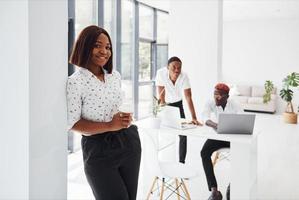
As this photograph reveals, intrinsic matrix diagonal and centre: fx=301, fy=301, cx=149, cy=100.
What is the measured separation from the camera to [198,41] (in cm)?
473

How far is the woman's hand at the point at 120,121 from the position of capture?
1496 mm

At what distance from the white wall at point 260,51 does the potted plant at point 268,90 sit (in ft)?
1.48

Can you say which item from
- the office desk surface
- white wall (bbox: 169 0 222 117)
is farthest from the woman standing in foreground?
white wall (bbox: 169 0 222 117)

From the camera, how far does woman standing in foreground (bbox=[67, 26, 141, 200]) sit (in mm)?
1456

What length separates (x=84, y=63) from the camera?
1.46 metres

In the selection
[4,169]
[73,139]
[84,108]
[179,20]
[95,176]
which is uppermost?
[179,20]

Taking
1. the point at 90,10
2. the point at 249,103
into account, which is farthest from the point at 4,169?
the point at 249,103

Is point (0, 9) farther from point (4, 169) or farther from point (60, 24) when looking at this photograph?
point (4, 169)

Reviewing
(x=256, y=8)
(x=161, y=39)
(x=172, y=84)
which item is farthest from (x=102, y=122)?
(x=256, y=8)

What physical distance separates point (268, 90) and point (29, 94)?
8.85 m

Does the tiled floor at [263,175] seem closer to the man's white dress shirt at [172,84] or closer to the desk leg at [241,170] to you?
the desk leg at [241,170]

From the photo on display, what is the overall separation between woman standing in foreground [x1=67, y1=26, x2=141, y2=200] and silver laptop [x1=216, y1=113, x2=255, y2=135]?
1.33 metres

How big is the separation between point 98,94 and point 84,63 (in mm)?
166

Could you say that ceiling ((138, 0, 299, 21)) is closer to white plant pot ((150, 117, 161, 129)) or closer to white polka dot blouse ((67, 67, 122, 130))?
white plant pot ((150, 117, 161, 129))
